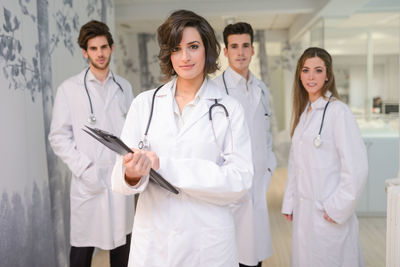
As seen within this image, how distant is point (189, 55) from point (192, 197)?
490 millimetres

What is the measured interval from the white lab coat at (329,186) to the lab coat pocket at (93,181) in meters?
1.15

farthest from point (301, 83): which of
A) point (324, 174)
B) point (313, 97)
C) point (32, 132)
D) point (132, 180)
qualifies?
point (32, 132)

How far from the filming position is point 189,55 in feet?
4.63

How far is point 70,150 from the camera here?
2416 millimetres

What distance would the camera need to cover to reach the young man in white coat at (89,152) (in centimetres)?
243

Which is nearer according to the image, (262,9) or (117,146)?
(117,146)

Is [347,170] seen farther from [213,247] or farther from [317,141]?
[213,247]

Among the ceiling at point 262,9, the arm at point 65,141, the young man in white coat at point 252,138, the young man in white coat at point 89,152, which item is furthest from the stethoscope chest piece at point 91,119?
the ceiling at point 262,9

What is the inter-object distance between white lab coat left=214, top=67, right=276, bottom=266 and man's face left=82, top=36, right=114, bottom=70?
0.72m

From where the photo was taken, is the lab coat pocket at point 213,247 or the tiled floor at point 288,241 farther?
the tiled floor at point 288,241

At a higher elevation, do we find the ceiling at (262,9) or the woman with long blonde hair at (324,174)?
the ceiling at (262,9)

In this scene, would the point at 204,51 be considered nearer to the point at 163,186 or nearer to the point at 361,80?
the point at 163,186

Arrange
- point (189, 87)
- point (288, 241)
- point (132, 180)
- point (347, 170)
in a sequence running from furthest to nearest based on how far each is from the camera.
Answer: point (288, 241)
point (347, 170)
point (189, 87)
point (132, 180)

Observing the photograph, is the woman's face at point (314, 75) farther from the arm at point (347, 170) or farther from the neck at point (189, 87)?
the neck at point (189, 87)
